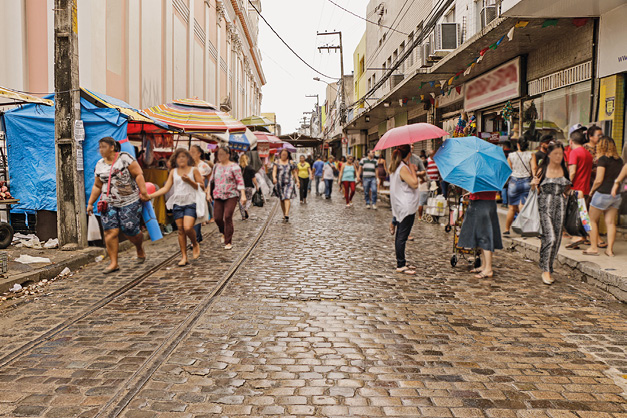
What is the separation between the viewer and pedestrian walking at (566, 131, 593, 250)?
769 centimetres

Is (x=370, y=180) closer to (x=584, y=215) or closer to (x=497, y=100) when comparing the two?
(x=497, y=100)

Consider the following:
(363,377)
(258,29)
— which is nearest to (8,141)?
(363,377)

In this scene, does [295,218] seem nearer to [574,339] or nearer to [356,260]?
[356,260]

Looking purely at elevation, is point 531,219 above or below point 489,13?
below

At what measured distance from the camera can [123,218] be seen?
281 inches

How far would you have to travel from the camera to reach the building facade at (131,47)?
400 inches

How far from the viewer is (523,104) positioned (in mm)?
12805

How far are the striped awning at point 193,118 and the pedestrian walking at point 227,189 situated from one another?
2728 millimetres

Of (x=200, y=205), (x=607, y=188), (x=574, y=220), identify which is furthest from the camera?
(x=574, y=220)

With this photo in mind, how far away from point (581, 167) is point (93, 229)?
7.37 metres

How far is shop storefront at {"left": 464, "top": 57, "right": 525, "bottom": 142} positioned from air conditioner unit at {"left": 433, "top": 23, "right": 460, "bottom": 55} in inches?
72.7

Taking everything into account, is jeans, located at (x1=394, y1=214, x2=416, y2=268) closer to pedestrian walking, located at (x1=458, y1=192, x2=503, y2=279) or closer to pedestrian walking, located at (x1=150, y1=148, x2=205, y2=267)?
pedestrian walking, located at (x1=458, y1=192, x2=503, y2=279)

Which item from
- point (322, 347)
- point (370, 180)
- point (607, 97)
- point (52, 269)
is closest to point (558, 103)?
point (607, 97)

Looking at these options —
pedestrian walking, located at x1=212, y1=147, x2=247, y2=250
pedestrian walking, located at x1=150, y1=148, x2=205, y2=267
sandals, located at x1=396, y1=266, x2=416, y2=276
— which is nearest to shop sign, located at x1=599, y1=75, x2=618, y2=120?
sandals, located at x1=396, y1=266, x2=416, y2=276
